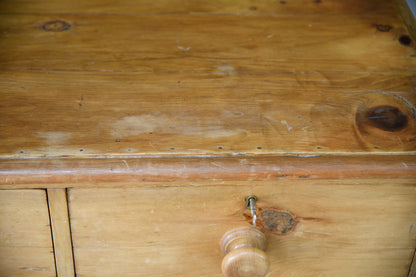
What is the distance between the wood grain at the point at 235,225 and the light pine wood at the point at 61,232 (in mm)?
13

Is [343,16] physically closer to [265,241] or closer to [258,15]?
[258,15]

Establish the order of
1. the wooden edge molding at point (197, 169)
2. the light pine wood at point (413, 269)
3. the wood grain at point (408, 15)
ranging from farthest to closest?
the wood grain at point (408, 15), the light pine wood at point (413, 269), the wooden edge molding at point (197, 169)

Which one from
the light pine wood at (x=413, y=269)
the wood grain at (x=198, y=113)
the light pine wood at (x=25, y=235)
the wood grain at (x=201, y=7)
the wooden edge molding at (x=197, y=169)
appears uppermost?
the wood grain at (x=201, y=7)

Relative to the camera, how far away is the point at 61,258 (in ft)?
2.34

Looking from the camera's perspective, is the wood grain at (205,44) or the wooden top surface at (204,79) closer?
the wooden top surface at (204,79)

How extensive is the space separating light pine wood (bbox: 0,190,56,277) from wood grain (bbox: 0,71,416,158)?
0.27 ft

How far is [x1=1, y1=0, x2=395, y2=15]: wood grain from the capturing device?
904 mm

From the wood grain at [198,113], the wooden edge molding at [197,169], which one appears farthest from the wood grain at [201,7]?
the wooden edge molding at [197,169]

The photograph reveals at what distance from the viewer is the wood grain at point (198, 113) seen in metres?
0.65

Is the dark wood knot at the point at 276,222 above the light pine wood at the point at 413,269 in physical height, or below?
above

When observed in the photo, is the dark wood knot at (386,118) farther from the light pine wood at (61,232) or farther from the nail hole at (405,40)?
the light pine wood at (61,232)

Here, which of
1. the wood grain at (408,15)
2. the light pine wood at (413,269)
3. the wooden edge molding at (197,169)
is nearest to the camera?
the wooden edge molding at (197,169)

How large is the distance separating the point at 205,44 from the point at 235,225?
1.23ft

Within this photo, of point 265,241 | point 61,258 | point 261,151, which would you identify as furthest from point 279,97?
point 61,258
